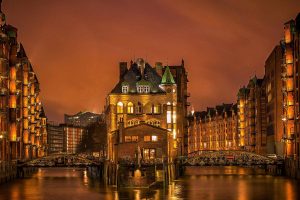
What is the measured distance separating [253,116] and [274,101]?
3370cm

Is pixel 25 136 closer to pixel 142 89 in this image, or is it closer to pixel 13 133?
pixel 142 89

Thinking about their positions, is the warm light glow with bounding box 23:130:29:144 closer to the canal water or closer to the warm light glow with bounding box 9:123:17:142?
the warm light glow with bounding box 9:123:17:142

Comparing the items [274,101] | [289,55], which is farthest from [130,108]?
[289,55]

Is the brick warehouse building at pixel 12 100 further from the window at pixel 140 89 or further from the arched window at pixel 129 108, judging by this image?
the window at pixel 140 89

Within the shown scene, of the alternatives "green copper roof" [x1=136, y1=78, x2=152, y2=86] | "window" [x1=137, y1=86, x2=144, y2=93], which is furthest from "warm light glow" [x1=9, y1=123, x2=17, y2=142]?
"green copper roof" [x1=136, y1=78, x2=152, y2=86]

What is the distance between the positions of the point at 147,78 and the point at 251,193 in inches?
2067

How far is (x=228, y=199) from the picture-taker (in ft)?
247

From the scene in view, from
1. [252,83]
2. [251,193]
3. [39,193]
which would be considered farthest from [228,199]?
[252,83]

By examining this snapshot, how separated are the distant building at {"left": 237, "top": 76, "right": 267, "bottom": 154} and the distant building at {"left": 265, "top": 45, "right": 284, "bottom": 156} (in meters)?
7.68

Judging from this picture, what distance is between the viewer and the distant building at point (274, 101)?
130375 mm

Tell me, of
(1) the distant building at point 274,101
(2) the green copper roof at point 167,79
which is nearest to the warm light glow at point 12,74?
(2) the green copper roof at point 167,79

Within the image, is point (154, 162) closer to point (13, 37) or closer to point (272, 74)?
point (13, 37)

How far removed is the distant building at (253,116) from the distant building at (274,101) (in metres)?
7.68

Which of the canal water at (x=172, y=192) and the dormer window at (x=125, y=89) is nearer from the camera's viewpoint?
the canal water at (x=172, y=192)
